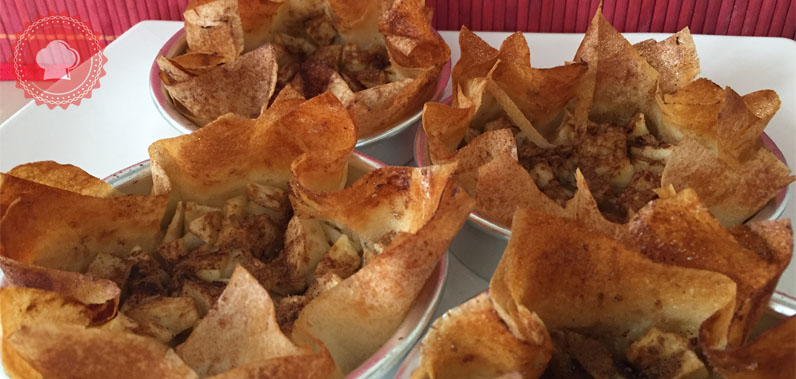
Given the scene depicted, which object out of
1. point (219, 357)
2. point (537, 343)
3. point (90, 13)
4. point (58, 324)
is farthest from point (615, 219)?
point (90, 13)

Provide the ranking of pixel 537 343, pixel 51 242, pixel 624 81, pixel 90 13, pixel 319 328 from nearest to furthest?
pixel 537 343 → pixel 319 328 → pixel 51 242 → pixel 624 81 → pixel 90 13

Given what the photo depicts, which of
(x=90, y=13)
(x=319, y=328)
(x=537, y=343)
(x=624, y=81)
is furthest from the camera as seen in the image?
(x=90, y=13)

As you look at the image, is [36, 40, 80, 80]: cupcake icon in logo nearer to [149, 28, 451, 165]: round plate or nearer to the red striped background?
the red striped background

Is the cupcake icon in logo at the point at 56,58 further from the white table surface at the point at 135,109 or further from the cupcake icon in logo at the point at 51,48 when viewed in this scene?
the white table surface at the point at 135,109

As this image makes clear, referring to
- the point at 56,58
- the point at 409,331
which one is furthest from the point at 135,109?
the point at 409,331

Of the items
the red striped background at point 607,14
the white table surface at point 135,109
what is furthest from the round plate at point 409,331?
the red striped background at point 607,14

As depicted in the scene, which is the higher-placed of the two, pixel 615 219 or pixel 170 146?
pixel 170 146

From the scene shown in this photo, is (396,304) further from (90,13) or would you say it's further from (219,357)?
(90,13)

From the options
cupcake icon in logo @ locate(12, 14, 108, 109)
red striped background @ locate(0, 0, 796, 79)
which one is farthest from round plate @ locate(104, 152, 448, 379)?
cupcake icon in logo @ locate(12, 14, 108, 109)
